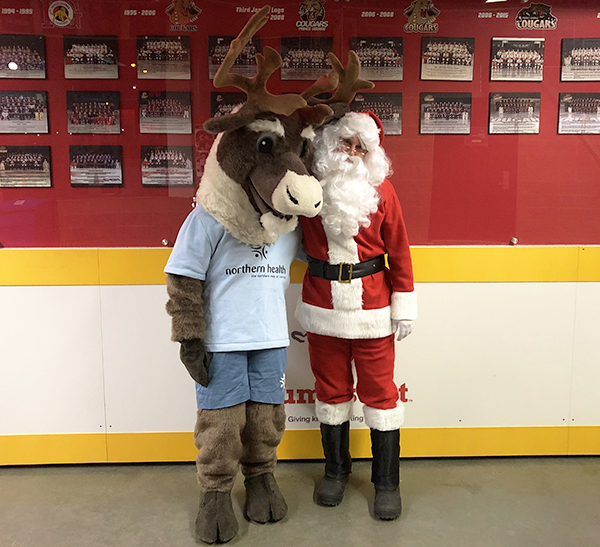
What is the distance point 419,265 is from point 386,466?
0.94 m

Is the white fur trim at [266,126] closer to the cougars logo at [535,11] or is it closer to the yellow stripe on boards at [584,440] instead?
the cougars logo at [535,11]

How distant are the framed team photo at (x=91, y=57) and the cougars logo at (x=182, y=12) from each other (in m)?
0.28

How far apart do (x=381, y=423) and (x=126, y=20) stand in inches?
84.7

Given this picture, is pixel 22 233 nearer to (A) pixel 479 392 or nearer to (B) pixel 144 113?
(B) pixel 144 113

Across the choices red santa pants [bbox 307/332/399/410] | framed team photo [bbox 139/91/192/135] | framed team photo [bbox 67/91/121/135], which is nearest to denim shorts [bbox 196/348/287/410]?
red santa pants [bbox 307/332/399/410]

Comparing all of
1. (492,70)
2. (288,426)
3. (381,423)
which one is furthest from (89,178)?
(492,70)

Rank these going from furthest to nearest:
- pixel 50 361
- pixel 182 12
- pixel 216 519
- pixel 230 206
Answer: pixel 50 361
pixel 182 12
pixel 216 519
pixel 230 206

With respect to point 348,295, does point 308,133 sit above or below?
above

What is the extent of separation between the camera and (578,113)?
258cm

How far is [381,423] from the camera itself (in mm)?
2240

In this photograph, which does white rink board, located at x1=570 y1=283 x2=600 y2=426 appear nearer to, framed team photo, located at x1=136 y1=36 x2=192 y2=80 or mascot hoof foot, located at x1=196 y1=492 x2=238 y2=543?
mascot hoof foot, located at x1=196 y1=492 x2=238 y2=543

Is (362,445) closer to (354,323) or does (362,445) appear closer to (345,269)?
(354,323)

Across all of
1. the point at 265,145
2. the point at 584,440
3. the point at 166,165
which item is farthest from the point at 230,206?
the point at 584,440

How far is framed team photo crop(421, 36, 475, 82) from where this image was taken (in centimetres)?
251
